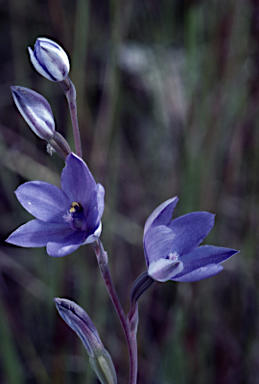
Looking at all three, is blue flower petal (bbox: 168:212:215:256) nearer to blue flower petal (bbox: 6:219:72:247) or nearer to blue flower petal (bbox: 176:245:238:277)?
blue flower petal (bbox: 176:245:238:277)

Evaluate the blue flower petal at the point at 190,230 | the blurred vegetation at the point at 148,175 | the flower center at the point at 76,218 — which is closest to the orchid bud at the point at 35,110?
the flower center at the point at 76,218

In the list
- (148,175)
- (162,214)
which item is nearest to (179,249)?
(162,214)

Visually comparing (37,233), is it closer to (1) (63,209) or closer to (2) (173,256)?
(1) (63,209)

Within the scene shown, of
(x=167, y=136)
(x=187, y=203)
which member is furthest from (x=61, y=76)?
(x=167, y=136)

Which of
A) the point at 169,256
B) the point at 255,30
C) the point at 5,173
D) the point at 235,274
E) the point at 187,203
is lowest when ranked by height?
the point at 235,274

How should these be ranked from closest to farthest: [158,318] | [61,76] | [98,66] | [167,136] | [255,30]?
[61,76] → [255,30] → [158,318] → [167,136] → [98,66]

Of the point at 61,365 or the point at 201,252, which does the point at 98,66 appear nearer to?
the point at 61,365

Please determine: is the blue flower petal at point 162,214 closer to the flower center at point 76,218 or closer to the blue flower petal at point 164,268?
the blue flower petal at point 164,268
